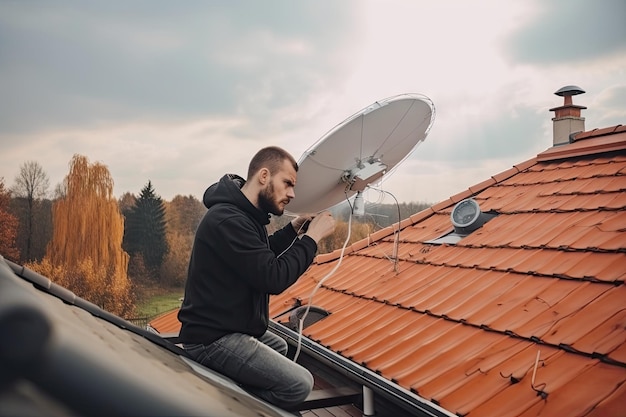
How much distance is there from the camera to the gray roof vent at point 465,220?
5.64 m

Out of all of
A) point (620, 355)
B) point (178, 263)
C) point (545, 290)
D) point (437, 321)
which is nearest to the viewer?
point (620, 355)

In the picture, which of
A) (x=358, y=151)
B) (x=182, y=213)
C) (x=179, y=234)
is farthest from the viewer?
(x=182, y=213)

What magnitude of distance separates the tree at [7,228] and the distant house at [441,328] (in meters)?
23.4

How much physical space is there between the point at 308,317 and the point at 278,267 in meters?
2.56

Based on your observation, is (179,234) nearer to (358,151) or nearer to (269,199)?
(358,151)

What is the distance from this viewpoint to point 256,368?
248cm

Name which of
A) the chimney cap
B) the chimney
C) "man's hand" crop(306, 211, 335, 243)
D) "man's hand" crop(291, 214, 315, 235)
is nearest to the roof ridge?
the chimney

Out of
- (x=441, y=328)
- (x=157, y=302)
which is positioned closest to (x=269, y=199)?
(x=441, y=328)

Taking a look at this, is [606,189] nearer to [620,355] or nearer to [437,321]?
[437,321]

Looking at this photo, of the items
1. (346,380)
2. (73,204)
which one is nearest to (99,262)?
(73,204)

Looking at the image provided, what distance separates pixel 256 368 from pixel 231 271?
446mm

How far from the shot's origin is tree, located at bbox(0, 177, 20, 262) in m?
25.5

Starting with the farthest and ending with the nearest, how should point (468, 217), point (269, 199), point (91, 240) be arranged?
point (91, 240), point (468, 217), point (269, 199)

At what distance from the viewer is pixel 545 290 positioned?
369 centimetres
